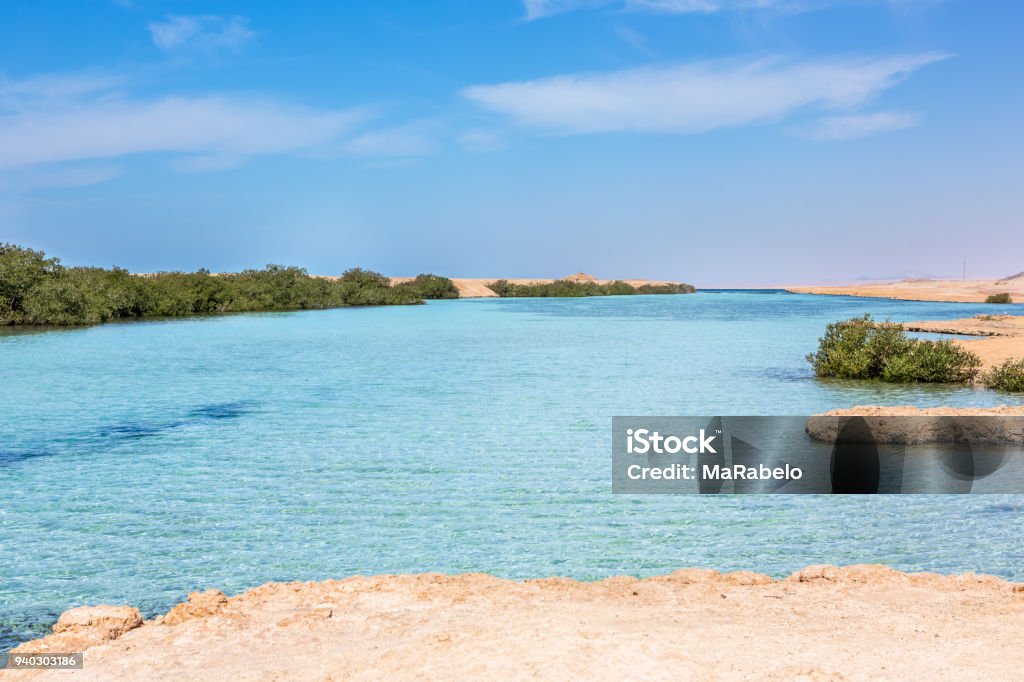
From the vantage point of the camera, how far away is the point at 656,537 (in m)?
9.67

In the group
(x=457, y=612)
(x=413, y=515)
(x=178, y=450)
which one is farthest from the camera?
(x=178, y=450)

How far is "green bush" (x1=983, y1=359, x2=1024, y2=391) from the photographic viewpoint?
21.4 metres

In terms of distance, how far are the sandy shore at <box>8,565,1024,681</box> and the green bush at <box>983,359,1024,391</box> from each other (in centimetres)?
1676

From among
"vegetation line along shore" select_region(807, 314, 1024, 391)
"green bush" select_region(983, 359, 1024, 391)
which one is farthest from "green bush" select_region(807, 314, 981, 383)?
"green bush" select_region(983, 359, 1024, 391)

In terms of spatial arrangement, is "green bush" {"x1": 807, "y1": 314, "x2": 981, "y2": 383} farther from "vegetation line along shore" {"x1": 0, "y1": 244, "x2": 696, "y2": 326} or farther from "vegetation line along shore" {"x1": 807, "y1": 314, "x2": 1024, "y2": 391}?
"vegetation line along shore" {"x1": 0, "y1": 244, "x2": 696, "y2": 326}

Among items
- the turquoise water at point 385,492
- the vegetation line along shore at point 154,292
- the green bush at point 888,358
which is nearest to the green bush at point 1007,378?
the turquoise water at point 385,492

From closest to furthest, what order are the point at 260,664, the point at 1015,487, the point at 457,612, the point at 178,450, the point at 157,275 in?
the point at 260,664
the point at 457,612
the point at 1015,487
the point at 178,450
the point at 157,275

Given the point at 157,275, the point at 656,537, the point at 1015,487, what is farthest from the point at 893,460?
the point at 157,275

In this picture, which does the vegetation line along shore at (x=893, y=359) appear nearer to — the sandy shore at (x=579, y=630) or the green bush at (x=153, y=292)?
the sandy shore at (x=579, y=630)

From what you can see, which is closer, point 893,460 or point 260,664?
point 260,664

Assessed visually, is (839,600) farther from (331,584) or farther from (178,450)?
(178,450)

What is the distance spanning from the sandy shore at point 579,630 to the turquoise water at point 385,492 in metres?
1.05

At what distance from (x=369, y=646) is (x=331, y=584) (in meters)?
1.62

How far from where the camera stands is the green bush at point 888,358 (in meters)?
23.8
